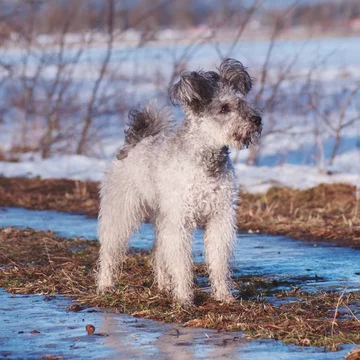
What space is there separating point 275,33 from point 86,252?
8.37 metres

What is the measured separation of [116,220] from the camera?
8.32 m

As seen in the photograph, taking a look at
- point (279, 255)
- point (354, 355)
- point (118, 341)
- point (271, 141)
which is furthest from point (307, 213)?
point (271, 141)

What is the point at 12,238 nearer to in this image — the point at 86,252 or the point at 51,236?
the point at 51,236

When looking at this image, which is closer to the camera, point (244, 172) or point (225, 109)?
point (225, 109)

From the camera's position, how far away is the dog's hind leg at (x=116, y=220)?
8.20 meters

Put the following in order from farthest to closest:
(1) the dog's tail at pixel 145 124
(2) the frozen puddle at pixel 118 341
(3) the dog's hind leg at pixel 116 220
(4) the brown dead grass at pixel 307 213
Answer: (4) the brown dead grass at pixel 307 213 < (1) the dog's tail at pixel 145 124 < (3) the dog's hind leg at pixel 116 220 < (2) the frozen puddle at pixel 118 341

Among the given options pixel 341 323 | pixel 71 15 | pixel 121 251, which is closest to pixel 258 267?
pixel 121 251

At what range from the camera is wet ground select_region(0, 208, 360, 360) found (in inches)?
233

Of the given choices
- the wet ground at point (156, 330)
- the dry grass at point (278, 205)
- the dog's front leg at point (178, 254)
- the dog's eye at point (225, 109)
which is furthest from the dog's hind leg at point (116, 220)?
the dry grass at point (278, 205)

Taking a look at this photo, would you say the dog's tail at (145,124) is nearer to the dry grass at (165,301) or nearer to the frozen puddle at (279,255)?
the dry grass at (165,301)

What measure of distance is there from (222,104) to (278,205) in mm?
5465

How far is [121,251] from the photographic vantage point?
8.36 metres

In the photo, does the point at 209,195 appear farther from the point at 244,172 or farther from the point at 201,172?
the point at 244,172

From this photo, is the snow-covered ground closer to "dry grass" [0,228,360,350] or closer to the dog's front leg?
the dog's front leg
